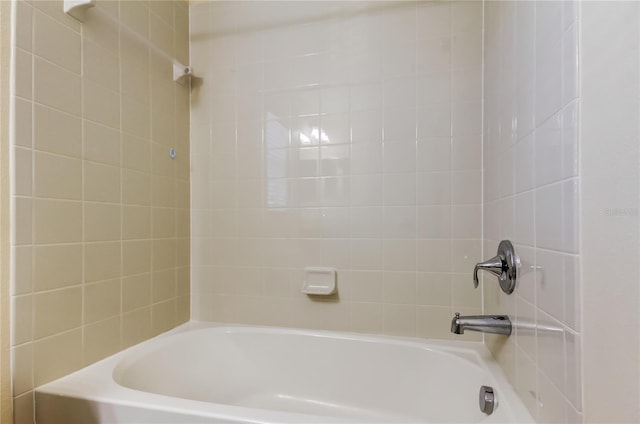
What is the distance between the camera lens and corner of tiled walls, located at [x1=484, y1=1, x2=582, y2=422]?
0.57 metres

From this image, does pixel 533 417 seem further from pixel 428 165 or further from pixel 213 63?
pixel 213 63

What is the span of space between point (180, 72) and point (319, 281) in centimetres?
125

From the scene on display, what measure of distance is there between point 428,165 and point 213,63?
1240 millimetres

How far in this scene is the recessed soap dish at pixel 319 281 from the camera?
1.45 metres

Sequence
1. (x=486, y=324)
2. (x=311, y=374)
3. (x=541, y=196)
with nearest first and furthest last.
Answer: (x=541, y=196) → (x=486, y=324) → (x=311, y=374)

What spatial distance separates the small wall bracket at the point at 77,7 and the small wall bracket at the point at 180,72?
431 mm

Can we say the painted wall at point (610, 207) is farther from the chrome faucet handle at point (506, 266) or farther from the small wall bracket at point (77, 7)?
the small wall bracket at point (77, 7)

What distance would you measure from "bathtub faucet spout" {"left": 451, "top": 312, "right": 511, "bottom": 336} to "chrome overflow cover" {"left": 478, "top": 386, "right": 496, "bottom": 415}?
18 centimetres

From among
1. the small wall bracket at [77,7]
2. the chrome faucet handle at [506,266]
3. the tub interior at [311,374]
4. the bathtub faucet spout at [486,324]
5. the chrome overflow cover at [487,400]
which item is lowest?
the tub interior at [311,374]

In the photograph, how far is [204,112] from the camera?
1655 millimetres

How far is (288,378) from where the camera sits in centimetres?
144

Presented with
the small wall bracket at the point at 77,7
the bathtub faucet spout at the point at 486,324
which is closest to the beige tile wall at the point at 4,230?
the small wall bracket at the point at 77,7

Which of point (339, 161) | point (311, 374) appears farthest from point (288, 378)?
point (339, 161)

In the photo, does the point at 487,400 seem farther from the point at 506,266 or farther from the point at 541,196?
the point at 541,196
